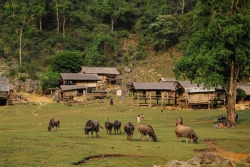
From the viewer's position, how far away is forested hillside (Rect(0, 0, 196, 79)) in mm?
99194

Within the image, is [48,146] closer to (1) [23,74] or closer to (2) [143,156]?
(2) [143,156]

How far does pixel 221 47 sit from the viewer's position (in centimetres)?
4141

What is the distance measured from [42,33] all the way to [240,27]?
81515 mm

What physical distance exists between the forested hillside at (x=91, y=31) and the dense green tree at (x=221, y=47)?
48.5 meters

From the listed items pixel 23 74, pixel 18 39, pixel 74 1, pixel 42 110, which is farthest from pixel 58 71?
pixel 74 1

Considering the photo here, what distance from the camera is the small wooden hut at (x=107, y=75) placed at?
86.1 metres

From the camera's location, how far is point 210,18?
146 feet

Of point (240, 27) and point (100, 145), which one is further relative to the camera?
point (240, 27)

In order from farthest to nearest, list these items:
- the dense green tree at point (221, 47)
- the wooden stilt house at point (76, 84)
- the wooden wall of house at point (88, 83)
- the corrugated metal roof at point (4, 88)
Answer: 1. the wooden wall of house at point (88, 83)
2. the wooden stilt house at point (76, 84)
3. the corrugated metal roof at point (4, 88)
4. the dense green tree at point (221, 47)

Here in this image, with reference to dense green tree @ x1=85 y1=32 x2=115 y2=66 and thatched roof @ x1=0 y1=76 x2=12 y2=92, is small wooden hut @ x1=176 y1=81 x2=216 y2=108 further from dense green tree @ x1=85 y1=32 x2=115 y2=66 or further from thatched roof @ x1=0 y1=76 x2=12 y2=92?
dense green tree @ x1=85 y1=32 x2=115 y2=66

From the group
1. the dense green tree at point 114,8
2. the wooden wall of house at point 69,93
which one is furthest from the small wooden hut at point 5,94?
the dense green tree at point 114,8

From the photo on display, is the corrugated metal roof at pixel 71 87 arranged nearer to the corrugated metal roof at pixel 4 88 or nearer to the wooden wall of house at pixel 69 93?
the wooden wall of house at pixel 69 93

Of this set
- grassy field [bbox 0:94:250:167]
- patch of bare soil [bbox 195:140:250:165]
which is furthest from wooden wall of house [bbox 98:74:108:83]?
patch of bare soil [bbox 195:140:250:165]

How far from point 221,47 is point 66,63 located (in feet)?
170
